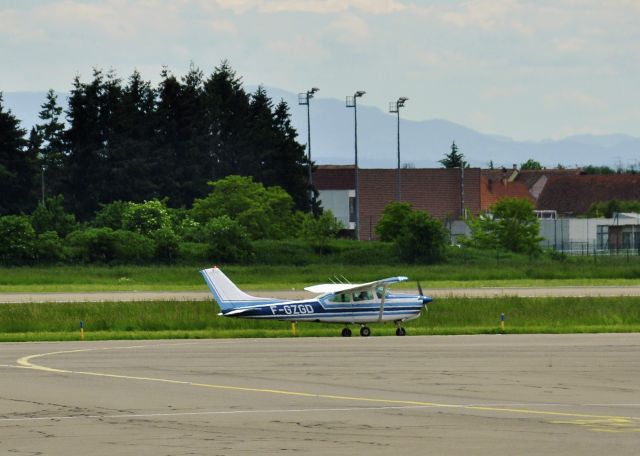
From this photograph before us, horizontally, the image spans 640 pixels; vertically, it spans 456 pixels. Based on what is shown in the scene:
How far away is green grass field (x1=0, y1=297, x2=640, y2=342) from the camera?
1660 inches

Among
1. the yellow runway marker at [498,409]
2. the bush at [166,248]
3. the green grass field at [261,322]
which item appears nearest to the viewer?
the yellow runway marker at [498,409]

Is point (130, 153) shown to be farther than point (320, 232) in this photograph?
Yes

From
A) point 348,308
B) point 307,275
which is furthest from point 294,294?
point 348,308

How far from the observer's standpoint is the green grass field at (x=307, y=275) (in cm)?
6856

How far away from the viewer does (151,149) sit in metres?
114

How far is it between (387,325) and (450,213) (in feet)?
294

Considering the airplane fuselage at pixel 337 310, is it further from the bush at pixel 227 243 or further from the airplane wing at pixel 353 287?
the bush at pixel 227 243

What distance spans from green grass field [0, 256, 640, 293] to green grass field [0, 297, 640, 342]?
16.2m

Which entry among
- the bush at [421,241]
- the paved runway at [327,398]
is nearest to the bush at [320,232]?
the bush at [421,241]

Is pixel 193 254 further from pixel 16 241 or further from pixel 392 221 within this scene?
pixel 392 221

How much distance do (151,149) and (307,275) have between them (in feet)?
145

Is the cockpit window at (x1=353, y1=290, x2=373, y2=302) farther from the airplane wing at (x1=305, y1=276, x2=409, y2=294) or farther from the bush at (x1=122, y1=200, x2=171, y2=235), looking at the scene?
the bush at (x1=122, y1=200, x2=171, y2=235)

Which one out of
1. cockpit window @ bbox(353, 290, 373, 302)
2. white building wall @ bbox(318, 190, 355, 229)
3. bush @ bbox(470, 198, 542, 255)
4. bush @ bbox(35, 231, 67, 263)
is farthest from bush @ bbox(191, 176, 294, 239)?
cockpit window @ bbox(353, 290, 373, 302)

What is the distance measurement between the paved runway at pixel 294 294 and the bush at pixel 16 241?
2039 centimetres
